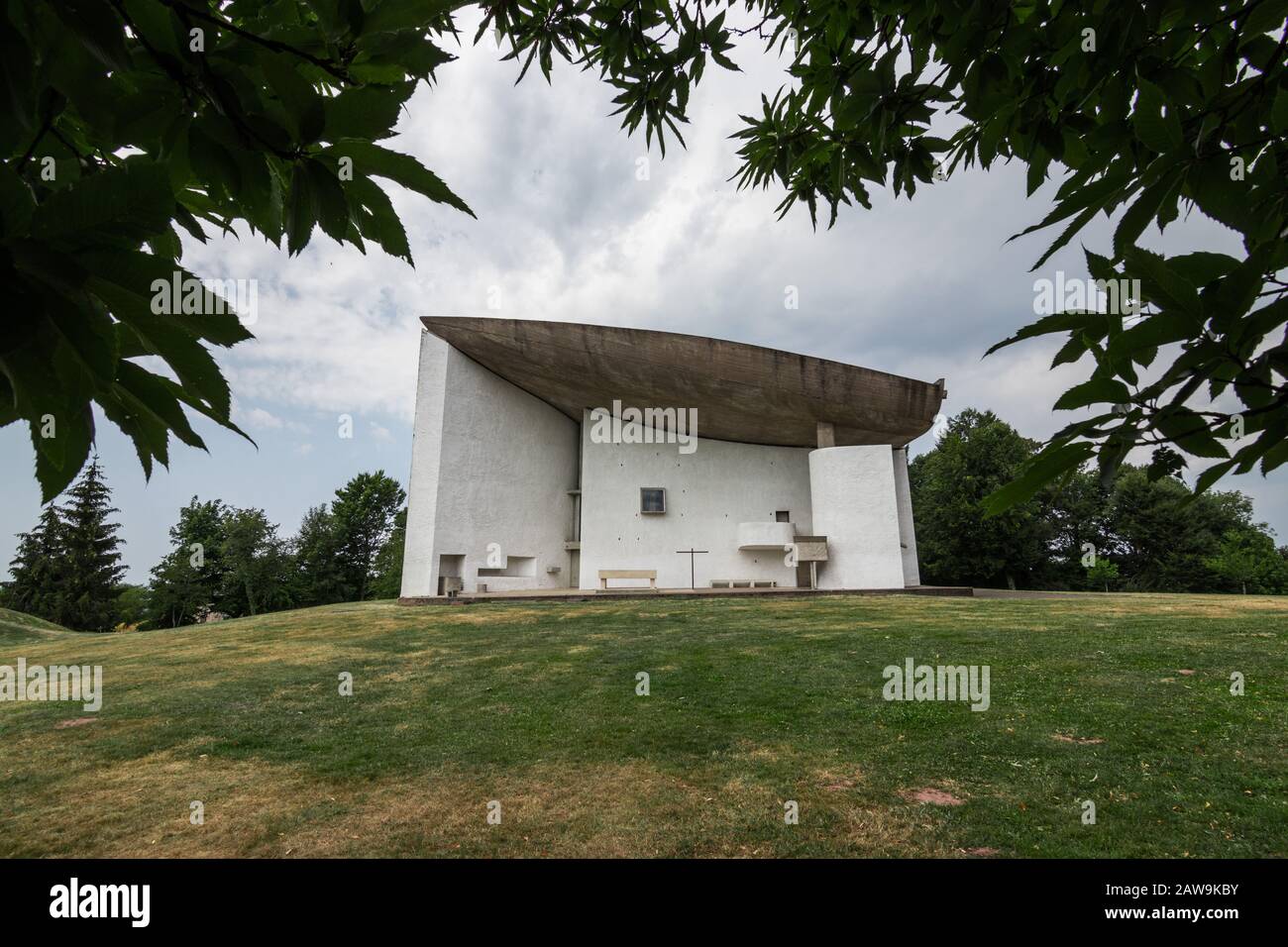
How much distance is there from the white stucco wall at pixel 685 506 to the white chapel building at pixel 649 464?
6 centimetres

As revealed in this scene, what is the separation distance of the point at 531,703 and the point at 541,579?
17689mm

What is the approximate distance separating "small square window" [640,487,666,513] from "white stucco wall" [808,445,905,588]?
20.1 feet

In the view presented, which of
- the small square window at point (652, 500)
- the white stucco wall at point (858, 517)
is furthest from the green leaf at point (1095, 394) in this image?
the small square window at point (652, 500)

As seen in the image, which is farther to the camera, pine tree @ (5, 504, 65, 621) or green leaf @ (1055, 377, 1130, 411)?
pine tree @ (5, 504, 65, 621)

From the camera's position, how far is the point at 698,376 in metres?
20.3

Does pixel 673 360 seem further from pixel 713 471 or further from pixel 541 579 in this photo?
pixel 541 579

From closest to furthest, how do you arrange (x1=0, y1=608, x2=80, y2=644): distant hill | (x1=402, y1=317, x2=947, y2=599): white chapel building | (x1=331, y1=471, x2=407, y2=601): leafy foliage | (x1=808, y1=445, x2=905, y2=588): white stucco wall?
(x1=0, y1=608, x2=80, y2=644): distant hill
(x1=402, y1=317, x2=947, y2=599): white chapel building
(x1=808, y1=445, x2=905, y2=588): white stucco wall
(x1=331, y1=471, x2=407, y2=601): leafy foliage

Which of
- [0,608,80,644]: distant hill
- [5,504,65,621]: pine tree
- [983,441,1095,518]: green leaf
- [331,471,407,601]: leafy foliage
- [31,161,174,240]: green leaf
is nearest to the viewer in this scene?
[31,161,174,240]: green leaf

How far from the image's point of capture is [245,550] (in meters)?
36.9

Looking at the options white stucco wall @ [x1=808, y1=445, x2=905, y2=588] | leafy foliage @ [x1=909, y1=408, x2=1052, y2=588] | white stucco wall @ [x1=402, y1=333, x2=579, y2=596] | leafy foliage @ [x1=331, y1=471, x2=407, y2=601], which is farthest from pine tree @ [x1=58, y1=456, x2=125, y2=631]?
leafy foliage @ [x1=909, y1=408, x2=1052, y2=588]

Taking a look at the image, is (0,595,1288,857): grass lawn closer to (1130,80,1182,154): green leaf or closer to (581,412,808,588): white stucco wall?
(1130,80,1182,154): green leaf

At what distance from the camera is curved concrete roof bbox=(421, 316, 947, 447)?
786 inches
